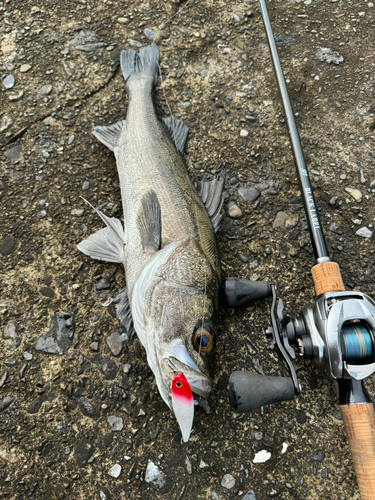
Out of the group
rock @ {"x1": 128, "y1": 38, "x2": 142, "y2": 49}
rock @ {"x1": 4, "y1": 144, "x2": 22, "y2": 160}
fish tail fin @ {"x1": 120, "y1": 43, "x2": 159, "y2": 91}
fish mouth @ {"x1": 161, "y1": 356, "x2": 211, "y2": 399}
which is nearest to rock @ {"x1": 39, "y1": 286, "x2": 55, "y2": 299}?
fish mouth @ {"x1": 161, "y1": 356, "x2": 211, "y2": 399}

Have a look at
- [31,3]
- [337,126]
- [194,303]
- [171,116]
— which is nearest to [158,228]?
[194,303]

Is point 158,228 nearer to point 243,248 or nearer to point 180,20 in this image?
point 243,248

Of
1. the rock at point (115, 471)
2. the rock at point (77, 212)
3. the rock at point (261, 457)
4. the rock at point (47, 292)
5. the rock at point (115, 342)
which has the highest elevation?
the rock at point (77, 212)

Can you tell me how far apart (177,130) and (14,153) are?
1.56 metres

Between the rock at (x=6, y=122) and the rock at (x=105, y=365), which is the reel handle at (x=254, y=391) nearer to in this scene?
the rock at (x=105, y=365)

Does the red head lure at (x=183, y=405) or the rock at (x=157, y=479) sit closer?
the red head lure at (x=183, y=405)

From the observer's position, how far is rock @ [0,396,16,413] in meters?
2.51

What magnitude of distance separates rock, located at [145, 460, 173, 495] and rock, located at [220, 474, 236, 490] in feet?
1.10

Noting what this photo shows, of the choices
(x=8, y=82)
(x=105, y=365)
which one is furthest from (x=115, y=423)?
(x=8, y=82)

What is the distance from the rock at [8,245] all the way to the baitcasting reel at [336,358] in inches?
84.0

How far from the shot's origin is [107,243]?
115 inches

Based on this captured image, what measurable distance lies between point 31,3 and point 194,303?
414 centimetres

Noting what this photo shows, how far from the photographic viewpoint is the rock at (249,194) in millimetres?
3205

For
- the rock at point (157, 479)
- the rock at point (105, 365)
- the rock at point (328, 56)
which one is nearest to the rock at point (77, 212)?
the rock at point (105, 365)
